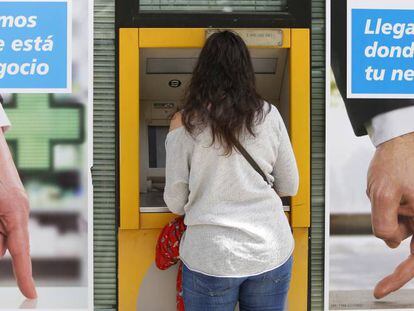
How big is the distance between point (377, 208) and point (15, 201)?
1899 mm

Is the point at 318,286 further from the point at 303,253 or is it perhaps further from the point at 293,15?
the point at 293,15

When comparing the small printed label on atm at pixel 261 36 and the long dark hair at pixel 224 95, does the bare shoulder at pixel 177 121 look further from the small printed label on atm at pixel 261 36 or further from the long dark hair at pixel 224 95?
the small printed label on atm at pixel 261 36

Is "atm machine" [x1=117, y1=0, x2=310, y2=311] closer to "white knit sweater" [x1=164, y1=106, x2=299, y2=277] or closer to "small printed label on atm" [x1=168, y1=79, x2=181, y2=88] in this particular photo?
"small printed label on atm" [x1=168, y1=79, x2=181, y2=88]

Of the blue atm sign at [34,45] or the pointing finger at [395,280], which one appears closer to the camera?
the blue atm sign at [34,45]

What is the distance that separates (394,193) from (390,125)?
362mm

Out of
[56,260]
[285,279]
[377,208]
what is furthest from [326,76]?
[56,260]

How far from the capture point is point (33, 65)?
286cm

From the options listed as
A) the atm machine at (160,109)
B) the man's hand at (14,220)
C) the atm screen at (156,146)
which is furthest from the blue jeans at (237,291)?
the man's hand at (14,220)

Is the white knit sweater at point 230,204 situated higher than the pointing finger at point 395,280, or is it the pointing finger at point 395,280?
the white knit sweater at point 230,204

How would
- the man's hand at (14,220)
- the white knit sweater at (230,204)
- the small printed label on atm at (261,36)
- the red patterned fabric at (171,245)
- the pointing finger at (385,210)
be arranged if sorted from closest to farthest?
the white knit sweater at (230,204) < the red patterned fabric at (171,245) < the small printed label on atm at (261,36) < the man's hand at (14,220) < the pointing finger at (385,210)

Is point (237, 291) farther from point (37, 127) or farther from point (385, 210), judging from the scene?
point (37, 127)

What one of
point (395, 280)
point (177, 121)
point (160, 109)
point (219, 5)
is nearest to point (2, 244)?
point (160, 109)

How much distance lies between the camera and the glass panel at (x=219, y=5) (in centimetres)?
281

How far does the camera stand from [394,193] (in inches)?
118
